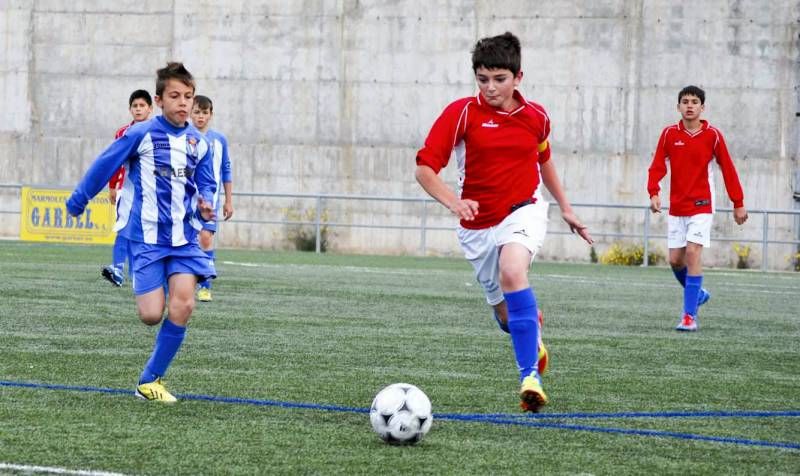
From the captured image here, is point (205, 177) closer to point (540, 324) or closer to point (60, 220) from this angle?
point (540, 324)

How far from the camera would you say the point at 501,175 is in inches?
267

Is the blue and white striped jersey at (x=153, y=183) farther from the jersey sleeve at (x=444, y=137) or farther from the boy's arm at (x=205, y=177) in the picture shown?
the jersey sleeve at (x=444, y=137)

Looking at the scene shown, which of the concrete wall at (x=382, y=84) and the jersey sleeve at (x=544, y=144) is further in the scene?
the concrete wall at (x=382, y=84)

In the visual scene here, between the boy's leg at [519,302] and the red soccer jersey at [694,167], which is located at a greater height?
the red soccer jersey at [694,167]

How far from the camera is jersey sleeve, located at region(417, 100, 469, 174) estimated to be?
6.60m

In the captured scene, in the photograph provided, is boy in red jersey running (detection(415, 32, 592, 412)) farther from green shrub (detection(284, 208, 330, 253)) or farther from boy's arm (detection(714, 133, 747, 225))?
green shrub (detection(284, 208, 330, 253))

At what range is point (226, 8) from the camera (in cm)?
2859

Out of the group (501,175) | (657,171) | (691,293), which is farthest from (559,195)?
(657,171)

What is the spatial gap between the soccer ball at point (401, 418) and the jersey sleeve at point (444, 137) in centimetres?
153

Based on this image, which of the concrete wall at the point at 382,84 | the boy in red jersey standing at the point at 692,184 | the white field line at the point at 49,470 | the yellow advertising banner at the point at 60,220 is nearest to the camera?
the white field line at the point at 49,470

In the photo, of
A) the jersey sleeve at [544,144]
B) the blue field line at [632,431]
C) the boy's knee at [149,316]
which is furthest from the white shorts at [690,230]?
the boy's knee at [149,316]

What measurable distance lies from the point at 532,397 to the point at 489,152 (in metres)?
1.35

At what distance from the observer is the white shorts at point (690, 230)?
464 inches

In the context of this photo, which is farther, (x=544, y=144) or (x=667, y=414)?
(x=544, y=144)
